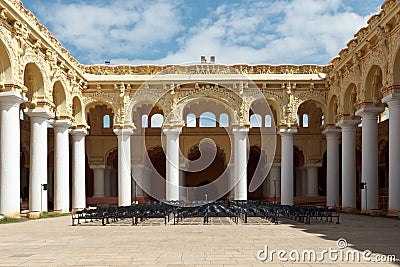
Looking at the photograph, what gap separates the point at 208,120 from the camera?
35656mm

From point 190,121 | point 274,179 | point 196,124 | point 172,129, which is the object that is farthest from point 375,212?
point 190,121

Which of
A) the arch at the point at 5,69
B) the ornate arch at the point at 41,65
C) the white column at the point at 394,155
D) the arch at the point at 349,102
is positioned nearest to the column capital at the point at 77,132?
the ornate arch at the point at 41,65

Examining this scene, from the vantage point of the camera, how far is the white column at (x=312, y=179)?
110 feet

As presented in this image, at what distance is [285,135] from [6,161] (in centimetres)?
1579

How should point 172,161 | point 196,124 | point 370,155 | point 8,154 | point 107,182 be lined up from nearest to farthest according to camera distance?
point 8,154 < point 370,155 < point 172,161 < point 107,182 < point 196,124

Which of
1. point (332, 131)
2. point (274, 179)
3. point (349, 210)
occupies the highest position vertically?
point (332, 131)

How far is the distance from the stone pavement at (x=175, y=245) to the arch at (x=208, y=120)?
2092 cm

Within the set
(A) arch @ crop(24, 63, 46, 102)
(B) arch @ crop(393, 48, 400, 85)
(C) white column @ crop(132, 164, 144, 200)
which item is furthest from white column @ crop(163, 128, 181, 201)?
(B) arch @ crop(393, 48, 400, 85)

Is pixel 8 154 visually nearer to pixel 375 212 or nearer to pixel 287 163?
pixel 375 212

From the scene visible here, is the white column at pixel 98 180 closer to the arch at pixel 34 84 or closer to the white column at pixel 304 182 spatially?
the arch at pixel 34 84

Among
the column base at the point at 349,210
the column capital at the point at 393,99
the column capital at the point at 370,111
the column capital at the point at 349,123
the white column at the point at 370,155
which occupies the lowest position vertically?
the column base at the point at 349,210

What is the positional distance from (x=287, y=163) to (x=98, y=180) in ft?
42.4

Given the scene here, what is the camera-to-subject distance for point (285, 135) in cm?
2886

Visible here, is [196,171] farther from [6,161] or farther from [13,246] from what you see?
[13,246]
